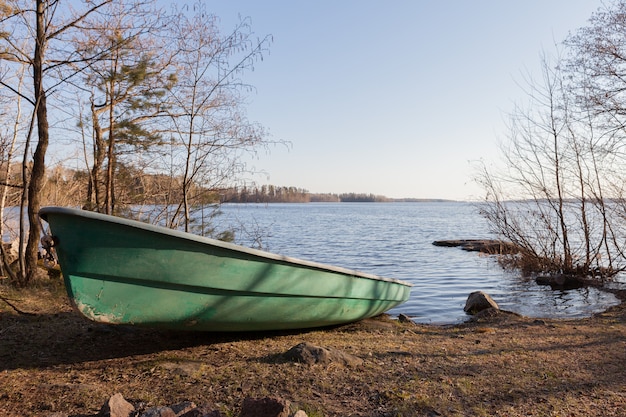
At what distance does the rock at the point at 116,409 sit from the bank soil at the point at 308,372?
273 mm

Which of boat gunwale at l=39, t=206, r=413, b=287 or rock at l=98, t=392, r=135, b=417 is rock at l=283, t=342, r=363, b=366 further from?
rock at l=98, t=392, r=135, b=417

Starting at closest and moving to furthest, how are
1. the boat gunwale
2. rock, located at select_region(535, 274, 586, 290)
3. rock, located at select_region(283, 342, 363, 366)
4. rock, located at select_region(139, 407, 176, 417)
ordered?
rock, located at select_region(139, 407, 176, 417), the boat gunwale, rock, located at select_region(283, 342, 363, 366), rock, located at select_region(535, 274, 586, 290)

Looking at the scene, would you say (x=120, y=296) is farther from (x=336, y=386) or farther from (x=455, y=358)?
(x=455, y=358)

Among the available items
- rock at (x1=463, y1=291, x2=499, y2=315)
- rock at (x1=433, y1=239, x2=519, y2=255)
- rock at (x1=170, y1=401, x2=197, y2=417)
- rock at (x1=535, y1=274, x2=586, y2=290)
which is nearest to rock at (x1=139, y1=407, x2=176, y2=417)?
rock at (x1=170, y1=401, x2=197, y2=417)

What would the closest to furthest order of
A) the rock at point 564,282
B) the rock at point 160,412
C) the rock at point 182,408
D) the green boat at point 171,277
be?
1. the rock at point 160,412
2. the rock at point 182,408
3. the green boat at point 171,277
4. the rock at point 564,282

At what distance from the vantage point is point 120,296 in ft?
12.7

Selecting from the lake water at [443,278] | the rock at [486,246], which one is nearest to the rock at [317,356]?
the lake water at [443,278]

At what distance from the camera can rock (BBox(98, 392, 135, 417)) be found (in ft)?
8.83

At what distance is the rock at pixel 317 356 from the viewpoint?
4004 mm

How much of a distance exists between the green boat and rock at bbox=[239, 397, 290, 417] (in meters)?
1.59

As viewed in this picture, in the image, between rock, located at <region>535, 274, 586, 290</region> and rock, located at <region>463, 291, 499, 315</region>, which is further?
rock, located at <region>535, 274, 586, 290</region>

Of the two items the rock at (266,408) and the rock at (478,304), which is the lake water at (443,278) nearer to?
the rock at (478,304)

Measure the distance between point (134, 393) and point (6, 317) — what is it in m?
3.03

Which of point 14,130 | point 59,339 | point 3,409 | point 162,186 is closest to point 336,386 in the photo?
point 3,409
